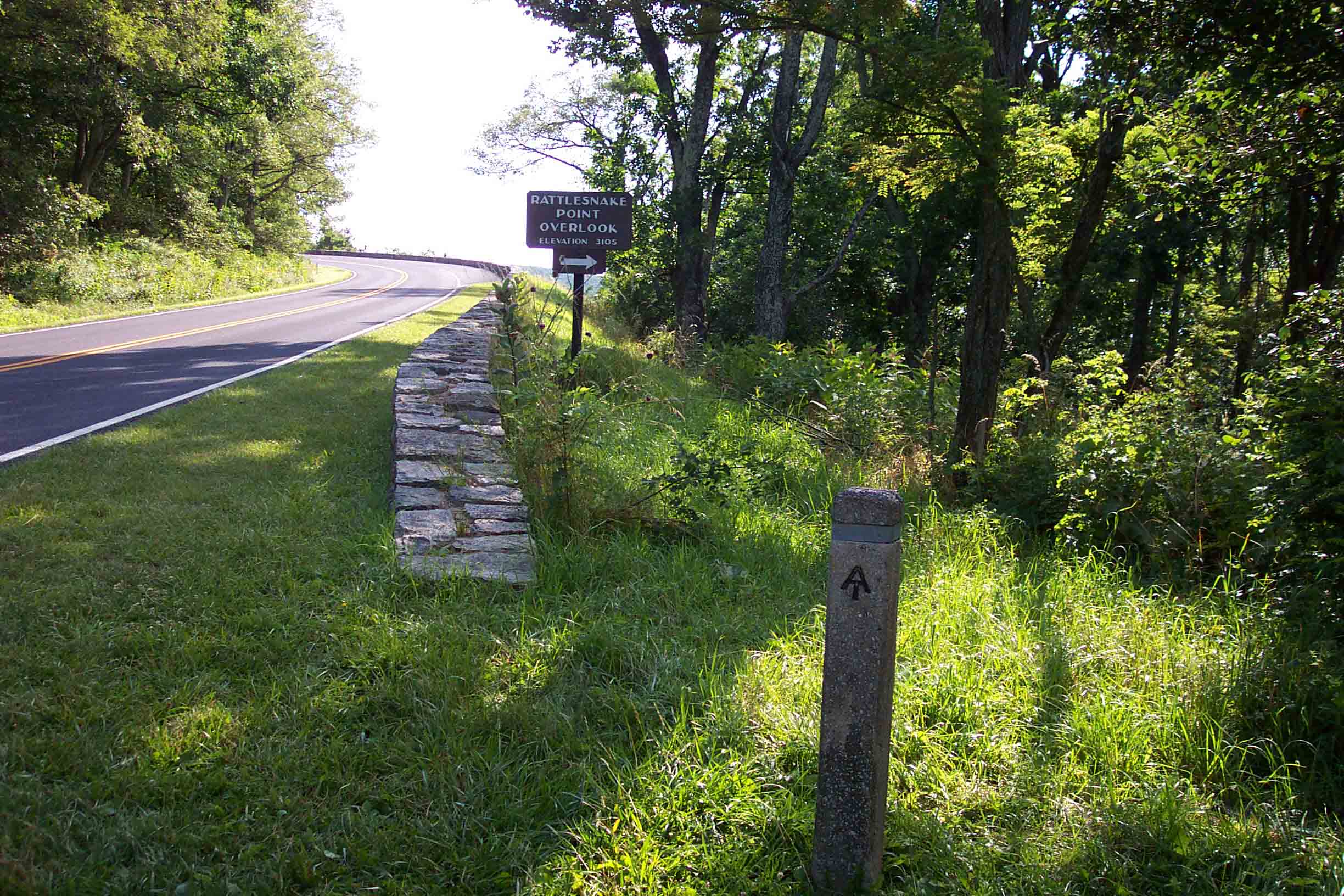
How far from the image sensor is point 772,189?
14.6 meters

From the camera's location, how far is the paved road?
757 cm

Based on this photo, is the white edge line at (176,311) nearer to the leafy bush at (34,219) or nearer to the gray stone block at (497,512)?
the leafy bush at (34,219)

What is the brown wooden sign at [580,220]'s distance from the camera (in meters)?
9.79

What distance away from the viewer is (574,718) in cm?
325

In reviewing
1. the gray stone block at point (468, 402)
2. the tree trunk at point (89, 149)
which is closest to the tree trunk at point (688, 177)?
the gray stone block at point (468, 402)

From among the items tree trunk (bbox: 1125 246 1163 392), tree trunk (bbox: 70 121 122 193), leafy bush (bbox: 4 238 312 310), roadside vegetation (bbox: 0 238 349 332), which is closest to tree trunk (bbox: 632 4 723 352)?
tree trunk (bbox: 1125 246 1163 392)

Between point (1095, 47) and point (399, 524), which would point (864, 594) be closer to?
point (399, 524)

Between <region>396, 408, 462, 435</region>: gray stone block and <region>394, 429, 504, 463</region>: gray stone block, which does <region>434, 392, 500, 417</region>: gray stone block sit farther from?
<region>394, 429, 504, 463</region>: gray stone block

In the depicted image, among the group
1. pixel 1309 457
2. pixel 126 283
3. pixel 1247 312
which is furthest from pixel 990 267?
pixel 126 283

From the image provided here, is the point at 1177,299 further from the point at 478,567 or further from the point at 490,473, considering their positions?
the point at 478,567

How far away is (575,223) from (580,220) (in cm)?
6

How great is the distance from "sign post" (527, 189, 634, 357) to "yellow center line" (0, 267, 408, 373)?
615 centimetres

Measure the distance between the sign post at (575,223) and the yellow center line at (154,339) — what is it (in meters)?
6.15

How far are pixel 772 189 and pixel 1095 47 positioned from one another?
27.8ft
